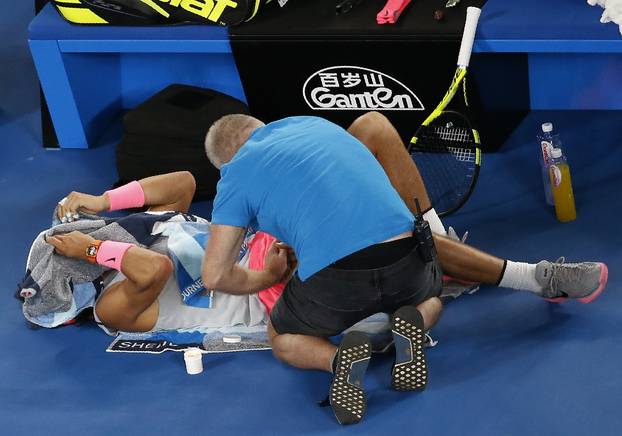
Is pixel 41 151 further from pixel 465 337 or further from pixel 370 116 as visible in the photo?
pixel 465 337

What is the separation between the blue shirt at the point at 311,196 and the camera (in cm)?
423

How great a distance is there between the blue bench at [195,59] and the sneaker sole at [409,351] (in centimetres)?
174

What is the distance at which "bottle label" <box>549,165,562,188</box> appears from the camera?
17.3 ft

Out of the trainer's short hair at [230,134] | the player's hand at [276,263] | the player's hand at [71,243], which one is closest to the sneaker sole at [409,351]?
the player's hand at [276,263]

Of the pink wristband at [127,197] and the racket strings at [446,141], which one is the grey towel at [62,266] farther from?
the racket strings at [446,141]

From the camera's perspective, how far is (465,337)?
467 cm

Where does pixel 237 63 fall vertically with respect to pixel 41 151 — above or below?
above

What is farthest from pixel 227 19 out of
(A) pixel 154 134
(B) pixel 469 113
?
(B) pixel 469 113

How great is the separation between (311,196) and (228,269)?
429mm

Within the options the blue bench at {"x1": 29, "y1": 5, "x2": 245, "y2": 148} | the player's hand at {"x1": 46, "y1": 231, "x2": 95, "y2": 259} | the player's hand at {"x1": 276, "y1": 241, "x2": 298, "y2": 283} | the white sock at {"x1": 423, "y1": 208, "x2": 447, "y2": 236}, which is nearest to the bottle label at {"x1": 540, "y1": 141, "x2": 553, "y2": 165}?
the white sock at {"x1": 423, "y1": 208, "x2": 447, "y2": 236}

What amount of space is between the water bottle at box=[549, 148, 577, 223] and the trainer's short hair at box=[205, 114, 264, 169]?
58.1 inches

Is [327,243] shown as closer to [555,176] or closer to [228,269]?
[228,269]

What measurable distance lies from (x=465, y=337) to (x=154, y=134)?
6.72 ft

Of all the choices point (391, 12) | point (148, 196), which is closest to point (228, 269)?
point (148, 196)
